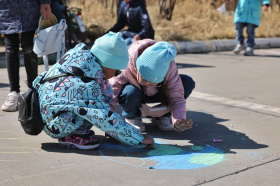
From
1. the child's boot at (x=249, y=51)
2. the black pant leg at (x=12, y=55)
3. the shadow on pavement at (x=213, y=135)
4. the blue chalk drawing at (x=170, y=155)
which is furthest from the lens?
the child's boot at (x=249, y=51)

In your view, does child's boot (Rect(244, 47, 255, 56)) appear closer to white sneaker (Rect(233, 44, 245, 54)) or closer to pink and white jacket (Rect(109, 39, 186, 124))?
white sneaker (Rect(233, 44, 245, 54))

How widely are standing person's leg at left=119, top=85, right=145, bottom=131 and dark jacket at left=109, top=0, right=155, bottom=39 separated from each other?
213 centimetres

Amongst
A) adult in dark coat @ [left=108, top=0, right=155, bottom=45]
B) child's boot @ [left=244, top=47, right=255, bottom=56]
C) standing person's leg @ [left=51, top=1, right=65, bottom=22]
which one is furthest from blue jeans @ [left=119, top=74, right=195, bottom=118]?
child's boot @ [left=244, top=47, right=255, bottom=56]

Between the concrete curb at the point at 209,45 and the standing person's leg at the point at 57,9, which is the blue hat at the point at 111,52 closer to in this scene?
the standing person's leg at the point at 57,9

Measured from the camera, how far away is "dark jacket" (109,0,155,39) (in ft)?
18.8

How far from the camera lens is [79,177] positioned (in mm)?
2707

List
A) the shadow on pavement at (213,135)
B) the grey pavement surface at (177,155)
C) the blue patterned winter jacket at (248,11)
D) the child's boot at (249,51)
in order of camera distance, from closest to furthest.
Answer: the grey pavement surface at (177,155) < the shadow on pavement at (213,135) < the blue patterned winter jacket at (248,11) < the child's boot at (249,51)

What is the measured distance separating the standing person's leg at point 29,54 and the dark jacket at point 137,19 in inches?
68.4

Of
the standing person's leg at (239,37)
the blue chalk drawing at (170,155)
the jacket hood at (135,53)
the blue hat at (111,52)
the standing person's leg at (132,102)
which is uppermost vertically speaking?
the blue hat at (111,52)

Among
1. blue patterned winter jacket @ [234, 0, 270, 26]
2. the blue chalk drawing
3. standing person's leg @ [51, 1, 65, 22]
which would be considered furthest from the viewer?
blue patterned winter jacket @ [234, 0, 270, 26]

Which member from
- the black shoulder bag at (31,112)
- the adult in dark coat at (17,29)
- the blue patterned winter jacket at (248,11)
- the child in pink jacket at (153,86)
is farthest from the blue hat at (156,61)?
the blue patterned winter jacket at (248,11)

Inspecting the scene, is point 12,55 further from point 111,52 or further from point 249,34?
point 249,34

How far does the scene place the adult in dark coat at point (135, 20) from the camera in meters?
5.73

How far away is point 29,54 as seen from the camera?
4.26m
